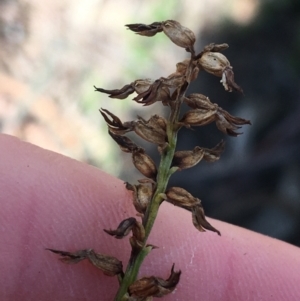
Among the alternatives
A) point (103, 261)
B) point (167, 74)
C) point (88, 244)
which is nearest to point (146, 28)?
point (103, 261)

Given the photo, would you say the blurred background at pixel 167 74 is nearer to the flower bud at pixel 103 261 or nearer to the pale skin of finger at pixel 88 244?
the pale skin of finger at pixel 88 244

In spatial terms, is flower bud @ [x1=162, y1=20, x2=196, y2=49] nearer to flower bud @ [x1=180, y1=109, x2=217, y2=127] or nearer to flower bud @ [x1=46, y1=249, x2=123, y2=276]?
flower bud @ [x1=180, y1=109, x2=217, y2=127]

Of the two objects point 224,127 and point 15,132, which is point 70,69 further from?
point 224,127

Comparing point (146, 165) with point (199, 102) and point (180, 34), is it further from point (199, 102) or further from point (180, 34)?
point (180, 34)

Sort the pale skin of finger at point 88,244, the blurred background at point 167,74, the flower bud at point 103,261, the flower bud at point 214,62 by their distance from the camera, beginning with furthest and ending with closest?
the blurred background at point 167,74, the pale skin of finger at point 88,244, the flower bud at point 103,261, the flower bud at point 214,62

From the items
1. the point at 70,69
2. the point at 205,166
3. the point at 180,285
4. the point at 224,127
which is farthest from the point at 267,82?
the point at 224,127

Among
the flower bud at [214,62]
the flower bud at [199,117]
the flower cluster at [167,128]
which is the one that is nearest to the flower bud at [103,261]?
the flower cluster at [167,128]

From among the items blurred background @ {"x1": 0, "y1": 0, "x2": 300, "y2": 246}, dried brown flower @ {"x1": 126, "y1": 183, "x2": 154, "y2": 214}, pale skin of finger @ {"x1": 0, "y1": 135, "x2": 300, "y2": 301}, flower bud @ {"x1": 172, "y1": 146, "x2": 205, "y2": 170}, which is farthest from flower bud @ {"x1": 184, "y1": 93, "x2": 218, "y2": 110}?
blurred background @ {"x1": 0, "y1": 0, "x2": 300, "y2": 246}
